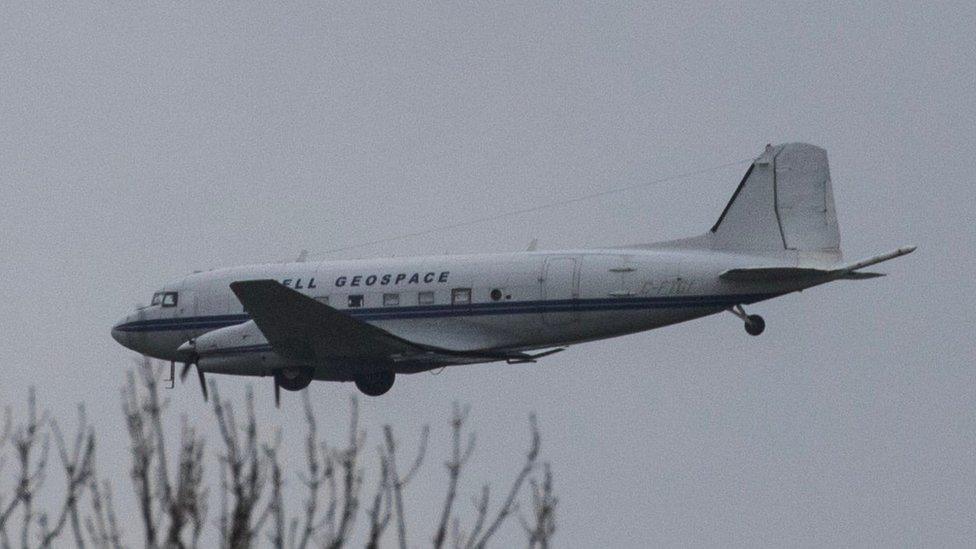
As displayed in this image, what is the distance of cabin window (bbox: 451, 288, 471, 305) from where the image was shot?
158 ft

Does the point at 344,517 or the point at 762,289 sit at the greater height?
the point at 762,289

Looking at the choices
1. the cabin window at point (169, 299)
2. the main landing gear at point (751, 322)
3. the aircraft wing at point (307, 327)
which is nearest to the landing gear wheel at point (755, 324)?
the main landing gear at point (751, 322)

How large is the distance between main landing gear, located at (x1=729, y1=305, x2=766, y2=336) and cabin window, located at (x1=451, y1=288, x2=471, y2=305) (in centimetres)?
687

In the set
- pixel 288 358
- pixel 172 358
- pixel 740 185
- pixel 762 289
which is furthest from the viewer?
pixel 172 358

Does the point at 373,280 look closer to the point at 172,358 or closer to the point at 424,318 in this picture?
the point at 424,318

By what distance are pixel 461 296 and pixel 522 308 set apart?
2033 millimetres

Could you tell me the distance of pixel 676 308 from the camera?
4528 cm

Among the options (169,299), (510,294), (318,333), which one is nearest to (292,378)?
(318,333)

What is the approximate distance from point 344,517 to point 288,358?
34650mm

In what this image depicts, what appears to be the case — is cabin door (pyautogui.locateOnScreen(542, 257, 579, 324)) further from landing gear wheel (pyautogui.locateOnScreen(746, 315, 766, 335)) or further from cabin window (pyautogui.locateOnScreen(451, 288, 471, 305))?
landing gear wheel (pyautogui.locateOnScreen(746, 315, 766, 335))

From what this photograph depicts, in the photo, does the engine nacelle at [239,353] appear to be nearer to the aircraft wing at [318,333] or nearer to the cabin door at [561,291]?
the aircraft wing at [318,333]

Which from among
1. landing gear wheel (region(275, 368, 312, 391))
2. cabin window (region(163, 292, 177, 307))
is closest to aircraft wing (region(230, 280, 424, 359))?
landing gear wheel (region(275, 368, 312, 391))

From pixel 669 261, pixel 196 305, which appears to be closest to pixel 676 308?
pixel 669 261

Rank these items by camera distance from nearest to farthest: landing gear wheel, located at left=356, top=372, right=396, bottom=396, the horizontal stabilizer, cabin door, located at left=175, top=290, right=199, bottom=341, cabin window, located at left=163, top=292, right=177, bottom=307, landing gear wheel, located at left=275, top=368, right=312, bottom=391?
the horizontal stabilizer < landing gear wheel, located at left=275, top=368, right=312, bottom=391 < landing gear wheel, located at left=356, top=372, right=396, bottom=396 < cabin door, located at left=175, top=290, right=199, bottom=341 < cabin window, located at left=163, top=292, right=177, bottom=307
